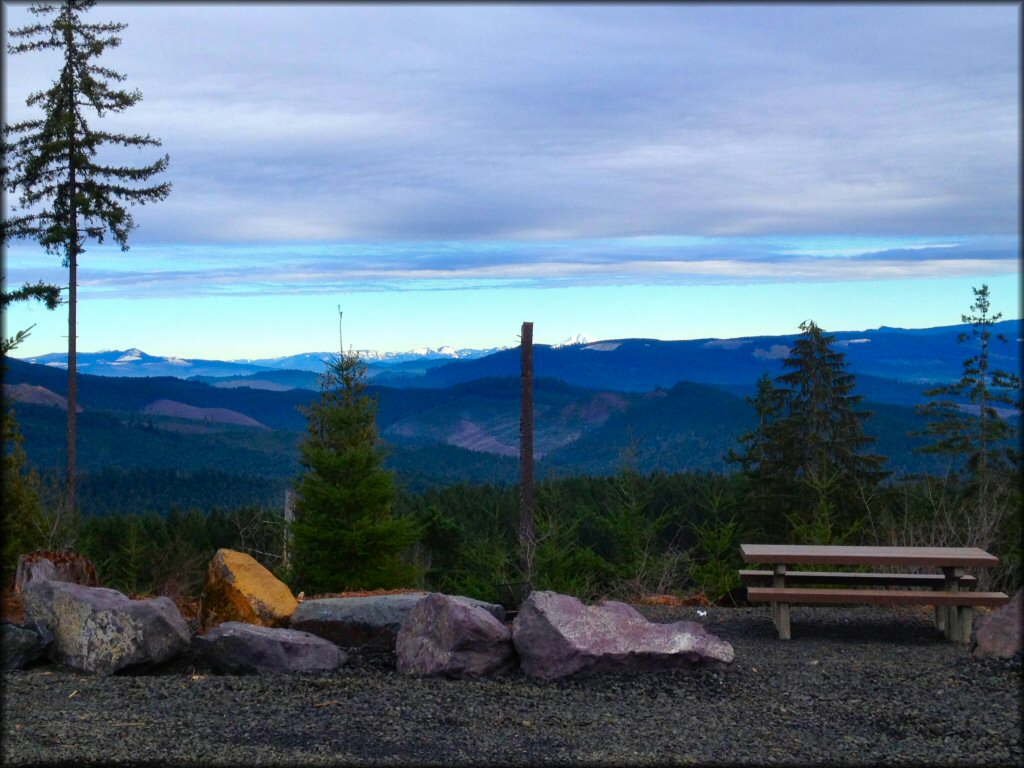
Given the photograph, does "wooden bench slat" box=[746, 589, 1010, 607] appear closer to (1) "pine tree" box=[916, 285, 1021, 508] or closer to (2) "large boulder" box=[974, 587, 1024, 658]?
(2) "large boulder" box=[974, 587, 1024, 658]

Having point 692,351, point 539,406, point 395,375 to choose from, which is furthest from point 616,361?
point 539,406

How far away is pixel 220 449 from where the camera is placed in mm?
92562

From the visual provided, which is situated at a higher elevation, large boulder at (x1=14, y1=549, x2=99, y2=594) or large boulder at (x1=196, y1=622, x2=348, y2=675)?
large boulder at (x1=14, y1=549, x2=99, y2=594)

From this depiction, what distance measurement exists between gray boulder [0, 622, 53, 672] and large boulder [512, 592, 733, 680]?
3.16 metres

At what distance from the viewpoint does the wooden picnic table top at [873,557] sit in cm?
749

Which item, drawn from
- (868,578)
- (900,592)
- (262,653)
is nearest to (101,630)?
(262,653)

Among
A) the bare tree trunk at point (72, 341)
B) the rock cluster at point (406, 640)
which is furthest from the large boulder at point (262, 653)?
the bare tree trunk at point (72, 341)

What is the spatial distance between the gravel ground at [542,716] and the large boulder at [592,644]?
97 millimetres

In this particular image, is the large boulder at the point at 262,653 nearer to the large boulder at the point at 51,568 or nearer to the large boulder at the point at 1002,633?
the large boulder at the point at 51,568

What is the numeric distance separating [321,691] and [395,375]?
7348 inches

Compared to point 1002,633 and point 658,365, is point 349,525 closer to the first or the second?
point 1002,633

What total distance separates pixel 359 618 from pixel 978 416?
25.9 m

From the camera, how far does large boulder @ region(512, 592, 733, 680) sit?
20.6 feet

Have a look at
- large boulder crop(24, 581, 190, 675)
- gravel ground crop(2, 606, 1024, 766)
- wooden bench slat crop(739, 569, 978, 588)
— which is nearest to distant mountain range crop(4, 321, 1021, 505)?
wooden bench slat crop(739, 569, 978, 588)
